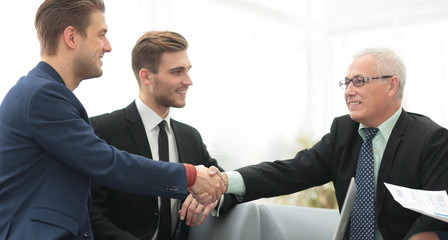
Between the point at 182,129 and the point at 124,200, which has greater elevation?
the point at 182,129

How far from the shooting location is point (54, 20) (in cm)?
229

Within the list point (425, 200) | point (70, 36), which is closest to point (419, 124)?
point (425, 200)

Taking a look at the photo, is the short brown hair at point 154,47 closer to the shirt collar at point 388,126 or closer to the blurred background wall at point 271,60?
the blurred background wall at point 271,60

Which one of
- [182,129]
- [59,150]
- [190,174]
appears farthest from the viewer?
[182,129]

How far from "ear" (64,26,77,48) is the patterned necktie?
5.03ft

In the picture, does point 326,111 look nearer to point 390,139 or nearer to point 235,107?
point 235,107

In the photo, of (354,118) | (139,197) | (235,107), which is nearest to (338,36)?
(235,107)

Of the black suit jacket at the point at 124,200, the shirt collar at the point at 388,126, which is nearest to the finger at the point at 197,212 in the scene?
the black suit jacket at the point at 124,200

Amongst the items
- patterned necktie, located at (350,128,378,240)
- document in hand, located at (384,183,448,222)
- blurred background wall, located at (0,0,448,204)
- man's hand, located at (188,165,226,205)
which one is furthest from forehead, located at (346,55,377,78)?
blurred background wall, located at (0,0,448,204)

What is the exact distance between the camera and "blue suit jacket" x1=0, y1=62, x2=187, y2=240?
80.2 inches

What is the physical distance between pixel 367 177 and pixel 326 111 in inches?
170

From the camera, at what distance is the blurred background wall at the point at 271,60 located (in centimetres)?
477

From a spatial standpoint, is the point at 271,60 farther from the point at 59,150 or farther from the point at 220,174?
the point at 59,150

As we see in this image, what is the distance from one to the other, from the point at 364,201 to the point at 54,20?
1.70m
